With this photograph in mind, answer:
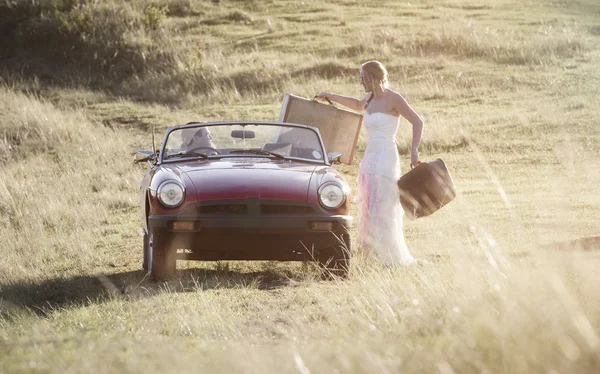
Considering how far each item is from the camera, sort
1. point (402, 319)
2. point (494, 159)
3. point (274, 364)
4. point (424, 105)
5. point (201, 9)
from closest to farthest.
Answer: point (274, 364) → point (402, 319) → point (494, 159) → point (424, 105) → point (201, 9)

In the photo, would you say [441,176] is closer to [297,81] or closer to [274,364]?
[274,364]

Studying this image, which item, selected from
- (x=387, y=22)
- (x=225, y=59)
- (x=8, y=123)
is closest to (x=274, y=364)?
(x=8, y=123)

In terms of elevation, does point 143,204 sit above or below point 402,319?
below

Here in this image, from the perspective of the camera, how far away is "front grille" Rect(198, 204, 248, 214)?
862 centimetres

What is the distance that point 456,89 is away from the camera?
27344mm

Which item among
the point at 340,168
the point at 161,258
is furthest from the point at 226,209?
the point at 340,168

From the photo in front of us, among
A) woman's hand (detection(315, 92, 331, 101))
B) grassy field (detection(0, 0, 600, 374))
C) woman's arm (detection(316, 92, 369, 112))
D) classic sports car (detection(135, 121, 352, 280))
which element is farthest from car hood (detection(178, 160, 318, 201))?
woman's hand (detection(315, 92, 331, 101))

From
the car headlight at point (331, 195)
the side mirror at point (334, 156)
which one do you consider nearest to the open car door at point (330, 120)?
the side mirror at point (334, 156)

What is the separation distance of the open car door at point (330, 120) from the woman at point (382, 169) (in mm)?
843

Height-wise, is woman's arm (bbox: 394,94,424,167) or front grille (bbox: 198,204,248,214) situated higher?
woman's arm (bbox: 394,94,424,167)

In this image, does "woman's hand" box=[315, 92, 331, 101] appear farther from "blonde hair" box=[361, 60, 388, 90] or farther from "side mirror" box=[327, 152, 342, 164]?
"side mirror" box=[327, 152, 342, 164]

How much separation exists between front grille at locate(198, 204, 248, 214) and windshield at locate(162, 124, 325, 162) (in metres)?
1.16

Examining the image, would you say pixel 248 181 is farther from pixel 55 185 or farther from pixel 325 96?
pixel 55 185

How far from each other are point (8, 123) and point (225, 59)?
1051 cm
